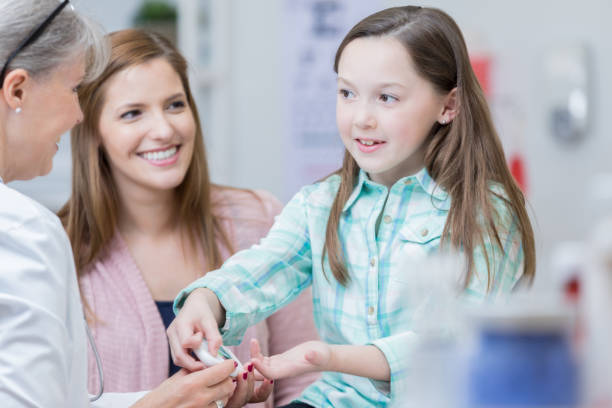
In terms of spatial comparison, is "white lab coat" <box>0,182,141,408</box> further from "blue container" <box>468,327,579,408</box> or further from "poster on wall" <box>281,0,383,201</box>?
"poster on wall" <box>281,0,383,201</box>

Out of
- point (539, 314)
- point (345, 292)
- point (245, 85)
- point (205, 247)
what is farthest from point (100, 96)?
point (245, 85)

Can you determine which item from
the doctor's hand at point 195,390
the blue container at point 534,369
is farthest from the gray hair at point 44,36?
the blue container at point 534,369

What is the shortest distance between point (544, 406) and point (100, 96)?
143cm

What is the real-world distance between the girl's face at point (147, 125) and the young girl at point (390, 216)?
1.54 ft

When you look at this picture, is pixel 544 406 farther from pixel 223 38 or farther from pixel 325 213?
pixel 223 38

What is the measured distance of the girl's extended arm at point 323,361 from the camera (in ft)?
3.16

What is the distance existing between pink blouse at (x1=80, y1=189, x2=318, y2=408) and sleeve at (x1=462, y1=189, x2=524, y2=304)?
0.66 meters

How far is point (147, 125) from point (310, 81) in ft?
6.82

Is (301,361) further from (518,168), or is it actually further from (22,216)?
(518,168)

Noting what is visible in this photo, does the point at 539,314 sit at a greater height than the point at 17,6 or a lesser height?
lesser

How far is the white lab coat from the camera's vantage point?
96cm

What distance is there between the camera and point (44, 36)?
1.18 m

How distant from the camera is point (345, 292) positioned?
1.31 meters

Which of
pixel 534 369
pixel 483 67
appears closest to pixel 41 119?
pixel 534 369
